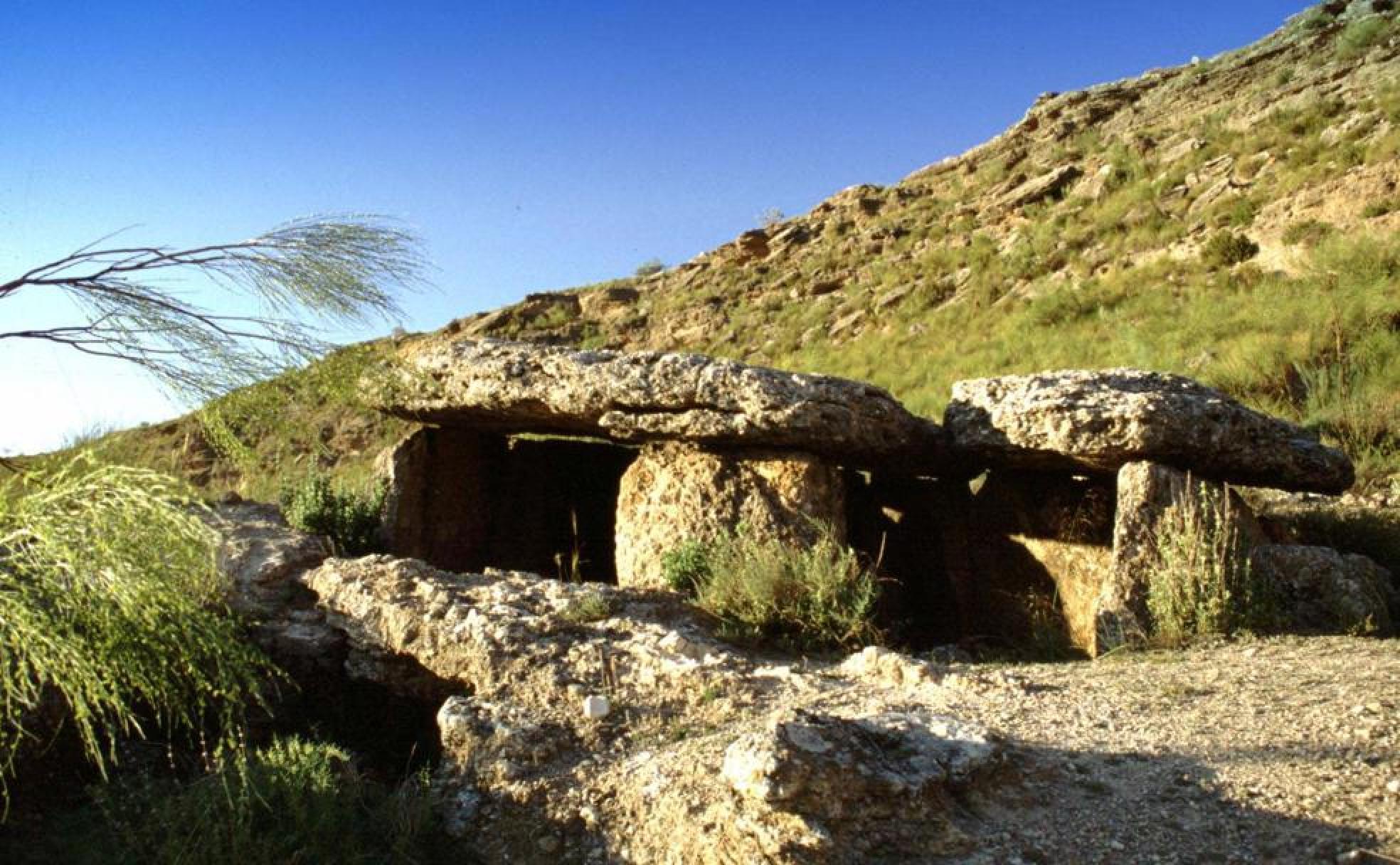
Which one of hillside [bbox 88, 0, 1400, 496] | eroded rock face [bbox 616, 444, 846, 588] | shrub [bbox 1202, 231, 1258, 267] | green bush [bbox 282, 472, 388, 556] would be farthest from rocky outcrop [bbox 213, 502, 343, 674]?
shrub [bbox 1202, 231, 1258, 267]

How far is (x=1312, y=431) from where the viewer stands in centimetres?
1057

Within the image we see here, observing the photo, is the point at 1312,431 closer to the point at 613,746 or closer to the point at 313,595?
the point at 613,746

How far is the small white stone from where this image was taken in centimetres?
549

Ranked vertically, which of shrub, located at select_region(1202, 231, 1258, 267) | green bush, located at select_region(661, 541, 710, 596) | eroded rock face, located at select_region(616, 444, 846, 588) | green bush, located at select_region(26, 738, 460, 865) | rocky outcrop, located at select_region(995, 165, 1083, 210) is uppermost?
rocky outcrop, located at select_region(995, 165, 1083, 210)

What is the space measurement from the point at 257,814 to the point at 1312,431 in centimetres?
982

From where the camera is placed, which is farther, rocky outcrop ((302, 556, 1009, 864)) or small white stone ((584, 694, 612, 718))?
small white stone ((584, 694, 612, 718))

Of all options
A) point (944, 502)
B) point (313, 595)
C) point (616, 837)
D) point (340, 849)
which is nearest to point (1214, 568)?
point (944, 502)

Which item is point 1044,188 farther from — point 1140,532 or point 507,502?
point 1140,532

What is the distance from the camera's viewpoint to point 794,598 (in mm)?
7074

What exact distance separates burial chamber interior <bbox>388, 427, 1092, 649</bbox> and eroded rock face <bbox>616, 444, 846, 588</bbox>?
0.54 m

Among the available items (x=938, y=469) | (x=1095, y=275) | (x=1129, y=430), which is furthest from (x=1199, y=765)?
(x=1095, y=275)

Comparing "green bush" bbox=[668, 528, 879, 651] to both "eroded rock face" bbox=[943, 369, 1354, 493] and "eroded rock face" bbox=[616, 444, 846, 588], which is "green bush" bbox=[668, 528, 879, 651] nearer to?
"eroded rock face" bbox=[616, 444, 846, 588]

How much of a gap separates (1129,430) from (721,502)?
2853mm

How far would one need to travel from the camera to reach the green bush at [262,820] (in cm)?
450
